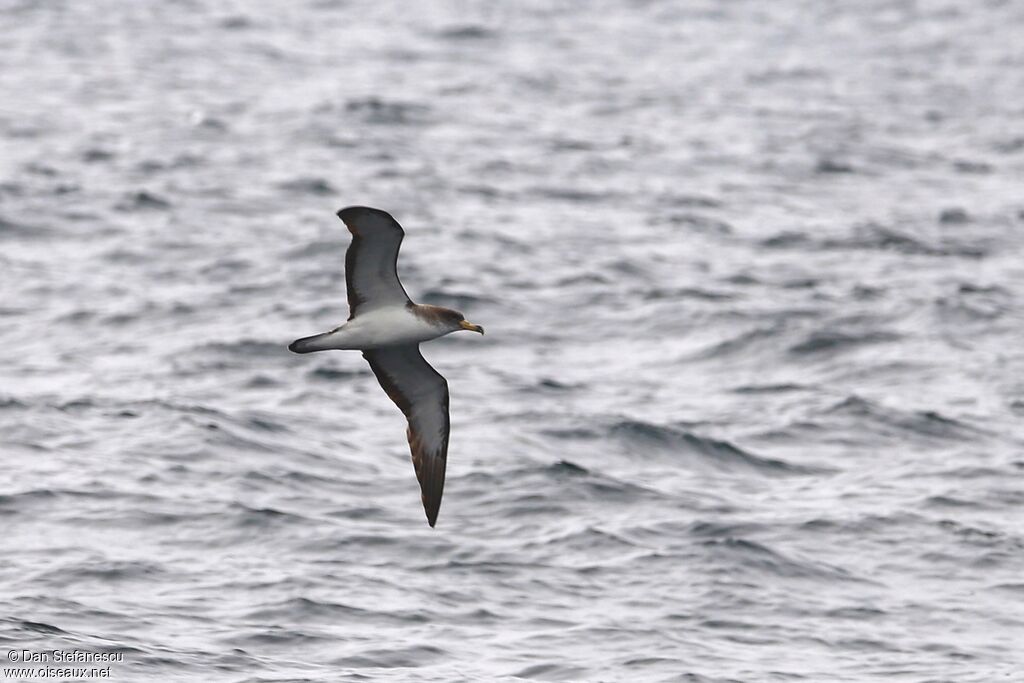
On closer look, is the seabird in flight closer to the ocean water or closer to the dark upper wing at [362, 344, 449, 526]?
the dark upper wing at [362, 344, 449, 526]

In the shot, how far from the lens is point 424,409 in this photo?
11359mm

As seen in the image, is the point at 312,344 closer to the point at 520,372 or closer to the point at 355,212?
the point at 355,212

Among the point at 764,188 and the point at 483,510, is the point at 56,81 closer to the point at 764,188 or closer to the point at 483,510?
the point at 764,188

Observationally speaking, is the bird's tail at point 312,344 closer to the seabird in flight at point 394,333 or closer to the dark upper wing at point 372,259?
the seabird in flight at point 394,333

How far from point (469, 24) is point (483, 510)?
24.3 metres

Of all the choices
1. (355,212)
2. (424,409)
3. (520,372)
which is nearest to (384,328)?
(355,212)

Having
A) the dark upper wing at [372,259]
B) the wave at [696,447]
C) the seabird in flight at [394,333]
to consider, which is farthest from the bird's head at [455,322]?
the wave at [696,447]

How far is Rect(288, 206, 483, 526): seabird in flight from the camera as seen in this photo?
991 centimetres

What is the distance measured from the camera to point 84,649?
11281 millimetres

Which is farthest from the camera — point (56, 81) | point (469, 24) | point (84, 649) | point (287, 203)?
point (469, 24)

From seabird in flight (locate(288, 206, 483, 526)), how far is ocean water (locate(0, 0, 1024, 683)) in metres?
1.51

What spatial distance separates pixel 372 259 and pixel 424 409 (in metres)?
1.54

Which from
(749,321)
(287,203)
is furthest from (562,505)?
(287,203)

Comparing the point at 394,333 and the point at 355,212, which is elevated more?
the point at 355,212
